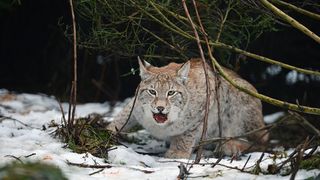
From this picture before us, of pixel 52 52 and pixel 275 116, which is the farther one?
pixel 52 52

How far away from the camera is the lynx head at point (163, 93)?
515cm

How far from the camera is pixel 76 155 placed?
4137 millimetres

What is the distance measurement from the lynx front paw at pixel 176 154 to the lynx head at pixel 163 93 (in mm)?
289

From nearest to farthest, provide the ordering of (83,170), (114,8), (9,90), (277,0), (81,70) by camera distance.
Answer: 1. (83,170)
2. (277,0)
3. (114,8)
4. (9,90)
5. (81,70)

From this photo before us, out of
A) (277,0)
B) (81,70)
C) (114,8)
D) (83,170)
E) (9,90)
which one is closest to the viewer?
(83,170)

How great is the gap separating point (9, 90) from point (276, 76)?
11.8 feet

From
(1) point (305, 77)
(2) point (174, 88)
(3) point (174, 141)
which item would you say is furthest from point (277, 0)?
(1) point (305, 77)

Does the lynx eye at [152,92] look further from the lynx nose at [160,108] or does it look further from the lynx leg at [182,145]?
the lynx leg at [182,145]

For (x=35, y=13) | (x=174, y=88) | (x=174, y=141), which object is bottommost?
(x=174, y=141)

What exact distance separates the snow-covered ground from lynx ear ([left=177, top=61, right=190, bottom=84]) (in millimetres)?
755

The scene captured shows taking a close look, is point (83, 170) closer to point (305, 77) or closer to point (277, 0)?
point (277, 0)

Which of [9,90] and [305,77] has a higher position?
[305,77]

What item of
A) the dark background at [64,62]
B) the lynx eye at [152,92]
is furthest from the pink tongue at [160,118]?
the dark background at [64,62]

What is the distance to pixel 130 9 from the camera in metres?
5.47
